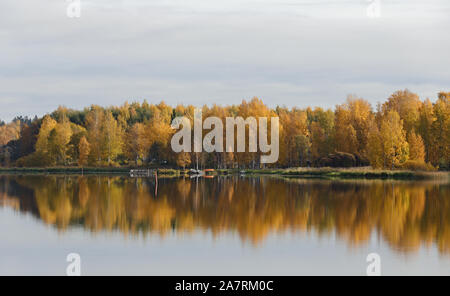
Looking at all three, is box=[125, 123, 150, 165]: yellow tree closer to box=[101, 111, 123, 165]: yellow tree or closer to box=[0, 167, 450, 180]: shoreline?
box=[101, 111, 123, 165]: yellow tree

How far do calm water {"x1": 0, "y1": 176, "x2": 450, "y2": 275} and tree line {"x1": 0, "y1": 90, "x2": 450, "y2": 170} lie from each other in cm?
2700

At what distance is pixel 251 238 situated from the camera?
1762 centimetres

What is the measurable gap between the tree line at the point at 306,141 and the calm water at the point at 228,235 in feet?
88.6

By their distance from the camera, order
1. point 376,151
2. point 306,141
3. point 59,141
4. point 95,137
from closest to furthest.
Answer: point 376,151
point 306,141
point 95,137
point 59,141

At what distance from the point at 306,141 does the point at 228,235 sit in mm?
53222

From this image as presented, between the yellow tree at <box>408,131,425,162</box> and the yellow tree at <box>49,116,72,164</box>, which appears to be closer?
the yellow tree at <box>408,131,425,162</box>

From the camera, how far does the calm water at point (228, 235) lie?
1387cm

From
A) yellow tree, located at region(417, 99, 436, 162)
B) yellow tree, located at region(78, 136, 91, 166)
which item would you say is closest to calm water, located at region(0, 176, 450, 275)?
yellow tree, located at region(417, 99, 436, 162)

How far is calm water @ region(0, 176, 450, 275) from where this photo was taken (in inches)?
546

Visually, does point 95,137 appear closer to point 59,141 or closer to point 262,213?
point 59,141

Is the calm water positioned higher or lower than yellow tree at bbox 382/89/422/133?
lower

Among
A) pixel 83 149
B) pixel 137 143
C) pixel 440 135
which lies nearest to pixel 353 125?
pixel 440 135

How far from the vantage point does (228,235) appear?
18.1m

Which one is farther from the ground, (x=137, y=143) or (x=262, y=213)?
(x=137, y=143)
